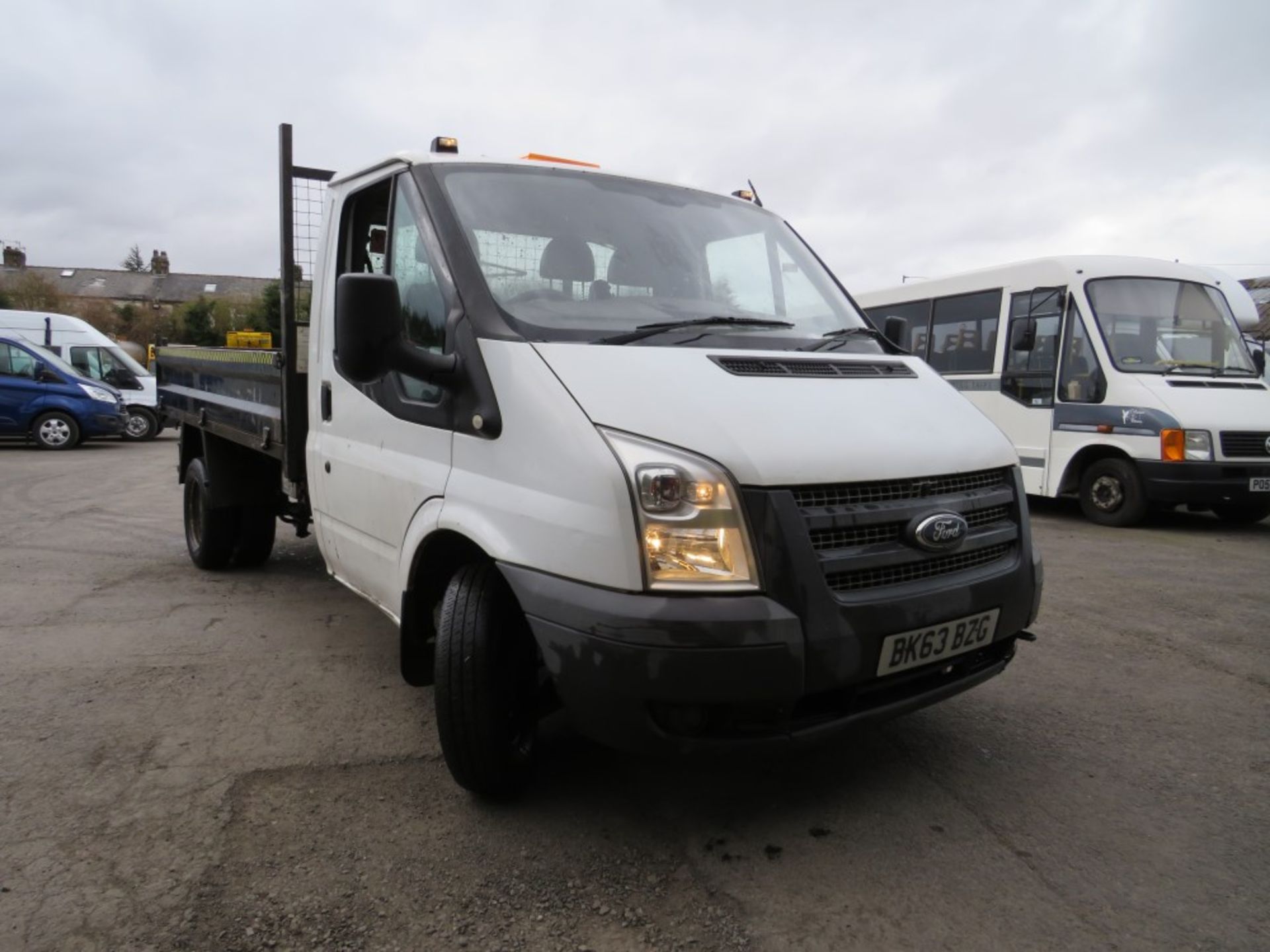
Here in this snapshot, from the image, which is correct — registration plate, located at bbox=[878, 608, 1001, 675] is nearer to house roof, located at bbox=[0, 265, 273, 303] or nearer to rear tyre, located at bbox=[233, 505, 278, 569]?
rear tyre, located at bbox=[233, 505, 278, 569]

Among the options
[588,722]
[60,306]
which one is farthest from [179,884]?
[60,306]

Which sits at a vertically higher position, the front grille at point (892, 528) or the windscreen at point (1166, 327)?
the windscreen at point (1166, 327)

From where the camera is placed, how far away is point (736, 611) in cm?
222

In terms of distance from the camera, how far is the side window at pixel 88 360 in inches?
733

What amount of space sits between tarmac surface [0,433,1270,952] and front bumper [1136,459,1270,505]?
3.80 m

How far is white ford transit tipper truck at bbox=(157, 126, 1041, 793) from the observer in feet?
7.42

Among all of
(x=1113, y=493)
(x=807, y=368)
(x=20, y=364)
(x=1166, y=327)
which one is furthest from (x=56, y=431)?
(x=1166, y=327)

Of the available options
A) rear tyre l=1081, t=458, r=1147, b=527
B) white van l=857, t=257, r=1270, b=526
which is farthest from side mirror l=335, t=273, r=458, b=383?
rear tyre l=1081, t=458, r=1147, b=527

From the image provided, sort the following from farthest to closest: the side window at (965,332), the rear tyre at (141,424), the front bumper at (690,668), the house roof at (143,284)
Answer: the house roof at (143,284) < the rear tyre at (141,424) < the side window at (965,332) < the front bumper at (690,668)

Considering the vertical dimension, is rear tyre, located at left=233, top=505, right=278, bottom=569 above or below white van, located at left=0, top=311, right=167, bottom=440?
below

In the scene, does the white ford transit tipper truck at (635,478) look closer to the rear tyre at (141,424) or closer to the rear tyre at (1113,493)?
the rear tyre at (1113,493)

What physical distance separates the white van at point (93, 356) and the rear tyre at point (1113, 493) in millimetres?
17234

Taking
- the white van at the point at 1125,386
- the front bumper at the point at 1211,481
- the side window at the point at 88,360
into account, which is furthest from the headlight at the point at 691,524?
the side window at the point at 88,360

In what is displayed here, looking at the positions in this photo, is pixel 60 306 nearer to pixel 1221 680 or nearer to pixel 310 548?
pixel 310 548
